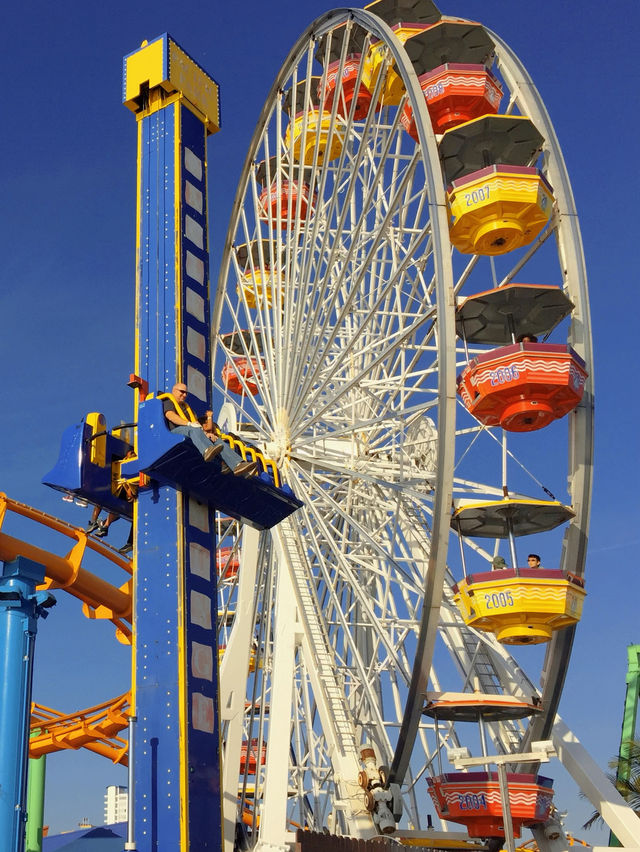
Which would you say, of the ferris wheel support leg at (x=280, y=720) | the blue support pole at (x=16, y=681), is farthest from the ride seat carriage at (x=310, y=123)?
the blue support pole at (x=16, y=681)

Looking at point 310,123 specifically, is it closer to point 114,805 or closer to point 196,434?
point 196,434

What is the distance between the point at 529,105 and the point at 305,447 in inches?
225

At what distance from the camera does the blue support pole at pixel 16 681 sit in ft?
21.8

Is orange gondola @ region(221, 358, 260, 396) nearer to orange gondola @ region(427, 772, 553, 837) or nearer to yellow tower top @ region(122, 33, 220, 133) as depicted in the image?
orange gondola @ region(427, 772, 553, 837)

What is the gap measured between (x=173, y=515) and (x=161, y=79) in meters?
4.08

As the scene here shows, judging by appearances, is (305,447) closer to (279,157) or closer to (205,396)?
(279,157)

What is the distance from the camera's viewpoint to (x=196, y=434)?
8.13m

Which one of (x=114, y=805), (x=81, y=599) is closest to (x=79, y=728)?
(x=81, y=599)

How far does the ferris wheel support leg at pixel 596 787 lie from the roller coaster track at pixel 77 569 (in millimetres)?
6078

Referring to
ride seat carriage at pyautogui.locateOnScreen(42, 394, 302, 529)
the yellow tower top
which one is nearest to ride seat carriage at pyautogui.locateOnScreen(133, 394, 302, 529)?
ride seat carriage at pyautogui.locateOnScreen(42, 394, 302, 529)

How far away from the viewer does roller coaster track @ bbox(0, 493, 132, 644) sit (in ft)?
45.5

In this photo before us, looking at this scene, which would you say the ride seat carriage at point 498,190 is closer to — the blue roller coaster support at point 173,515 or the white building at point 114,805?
the blue roller coaster support at point 173,515

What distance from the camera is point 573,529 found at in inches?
523

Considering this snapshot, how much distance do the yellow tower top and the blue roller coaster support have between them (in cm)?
1
